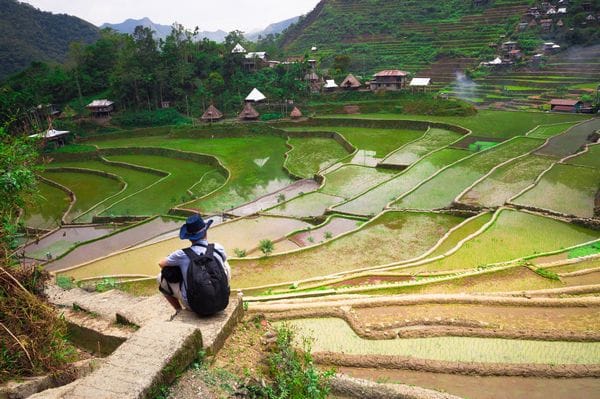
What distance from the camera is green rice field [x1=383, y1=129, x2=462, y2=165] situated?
25.6 m

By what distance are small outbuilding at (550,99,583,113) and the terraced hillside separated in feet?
44.3

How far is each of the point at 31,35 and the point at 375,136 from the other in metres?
62.8

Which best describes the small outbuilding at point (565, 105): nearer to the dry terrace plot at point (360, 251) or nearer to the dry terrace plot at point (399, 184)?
the dry terrace plot at point (399, 184)

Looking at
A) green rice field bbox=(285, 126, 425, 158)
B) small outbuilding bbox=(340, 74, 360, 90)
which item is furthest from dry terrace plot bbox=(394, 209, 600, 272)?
small outbuilding bbox=(340, 74, 360, 90)

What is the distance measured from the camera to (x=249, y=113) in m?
39.1

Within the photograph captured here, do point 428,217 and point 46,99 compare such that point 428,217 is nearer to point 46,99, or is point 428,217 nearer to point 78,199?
point 78,199

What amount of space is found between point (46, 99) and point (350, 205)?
123ft

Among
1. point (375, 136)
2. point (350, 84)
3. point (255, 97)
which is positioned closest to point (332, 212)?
point (375, 136)

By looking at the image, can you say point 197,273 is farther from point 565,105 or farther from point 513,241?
point 565,105

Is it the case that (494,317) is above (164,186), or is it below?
above

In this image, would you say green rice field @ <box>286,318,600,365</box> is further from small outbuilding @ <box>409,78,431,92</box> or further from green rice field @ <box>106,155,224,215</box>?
small outbuilding @ <box>409,78,431,92</box>

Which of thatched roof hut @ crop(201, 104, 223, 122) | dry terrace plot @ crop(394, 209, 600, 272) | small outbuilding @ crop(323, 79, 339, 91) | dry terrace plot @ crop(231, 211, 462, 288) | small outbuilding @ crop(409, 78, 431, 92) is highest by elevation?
small outbuilding @ crop(323, 79, 339, 91)

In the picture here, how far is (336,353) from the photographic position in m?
5.87

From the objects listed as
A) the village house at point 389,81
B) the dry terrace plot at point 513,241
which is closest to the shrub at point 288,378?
the dry terrace plot at point 513,241
